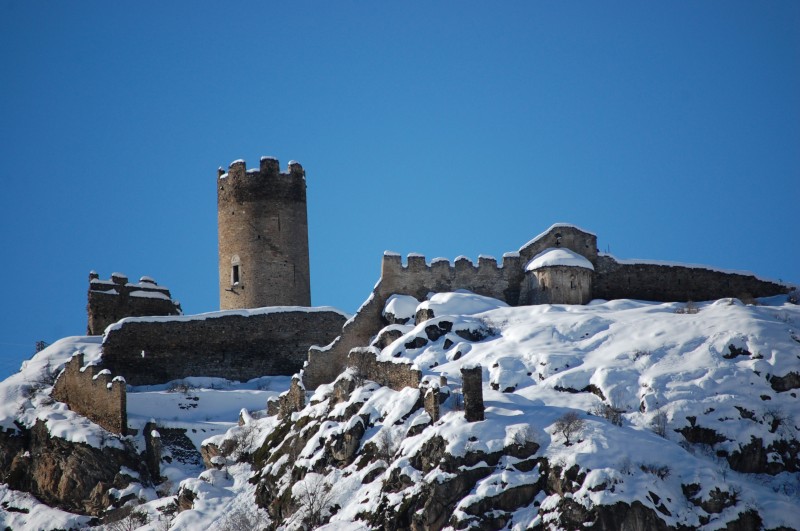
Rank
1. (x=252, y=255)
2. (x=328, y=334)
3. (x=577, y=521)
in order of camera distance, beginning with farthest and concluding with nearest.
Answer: (x=252, y=255) < (x=328, y=334) < (x=577, y=521)

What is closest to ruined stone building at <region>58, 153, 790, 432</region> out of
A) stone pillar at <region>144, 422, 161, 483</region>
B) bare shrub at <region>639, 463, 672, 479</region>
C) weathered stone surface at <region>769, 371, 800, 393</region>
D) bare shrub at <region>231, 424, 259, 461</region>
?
bare shrub at <region>231, 424, 259, 461</region>

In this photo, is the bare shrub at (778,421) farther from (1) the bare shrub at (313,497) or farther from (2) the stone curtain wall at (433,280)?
(2) the stone curtain wall at (433,280)

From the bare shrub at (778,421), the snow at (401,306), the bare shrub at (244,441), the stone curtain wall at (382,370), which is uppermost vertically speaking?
the snow at (401,306)

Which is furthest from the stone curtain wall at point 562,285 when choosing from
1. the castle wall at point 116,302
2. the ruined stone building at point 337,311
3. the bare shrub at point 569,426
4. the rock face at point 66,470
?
the rock face at point 66,470

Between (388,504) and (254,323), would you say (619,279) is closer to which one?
(254,323)

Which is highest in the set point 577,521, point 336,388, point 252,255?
point 252,255

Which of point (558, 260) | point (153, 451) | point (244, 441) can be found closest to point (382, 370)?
point (244, 441)

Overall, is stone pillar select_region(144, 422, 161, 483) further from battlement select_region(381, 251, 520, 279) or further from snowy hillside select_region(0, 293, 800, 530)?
battlement select_region(381, 251, 520, 279)

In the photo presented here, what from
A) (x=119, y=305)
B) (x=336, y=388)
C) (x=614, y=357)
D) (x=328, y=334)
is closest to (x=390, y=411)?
(x=336, y=388)

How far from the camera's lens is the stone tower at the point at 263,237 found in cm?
6775

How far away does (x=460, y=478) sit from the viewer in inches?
1780

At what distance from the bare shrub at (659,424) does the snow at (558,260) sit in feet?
47.2

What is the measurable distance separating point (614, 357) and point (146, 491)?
53.4 ft

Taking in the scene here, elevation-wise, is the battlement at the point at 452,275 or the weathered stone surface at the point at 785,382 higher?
the battlement at the point at 452,275
